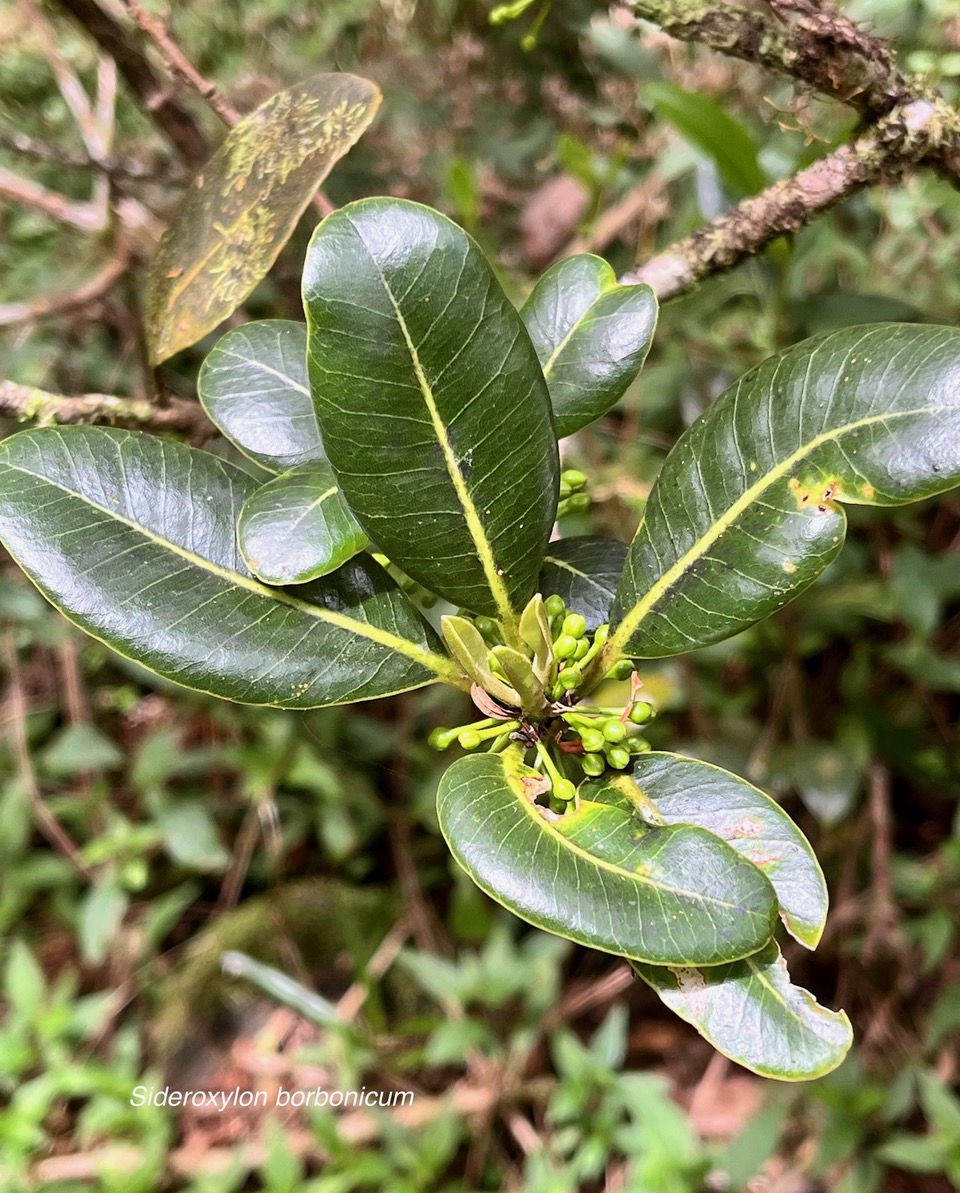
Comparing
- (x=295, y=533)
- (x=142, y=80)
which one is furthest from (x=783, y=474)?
(x=142, y=80)

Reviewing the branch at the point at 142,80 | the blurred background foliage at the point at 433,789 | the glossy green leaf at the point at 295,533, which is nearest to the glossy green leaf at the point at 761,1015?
the glossy green leaf at the point at 295,533

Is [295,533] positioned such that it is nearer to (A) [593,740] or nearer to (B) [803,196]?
(A) [593,740]

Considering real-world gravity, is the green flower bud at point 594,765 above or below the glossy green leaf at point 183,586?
below

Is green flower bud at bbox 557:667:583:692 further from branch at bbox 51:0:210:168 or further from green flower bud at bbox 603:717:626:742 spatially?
branch at bbox 51:0:210:168

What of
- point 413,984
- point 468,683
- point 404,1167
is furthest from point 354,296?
point 413,984

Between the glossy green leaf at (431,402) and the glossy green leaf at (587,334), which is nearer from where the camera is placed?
the glossy green leaf at (431,402)

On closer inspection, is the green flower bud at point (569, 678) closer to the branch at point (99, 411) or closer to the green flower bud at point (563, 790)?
the green flower bud at point (563, 790)
